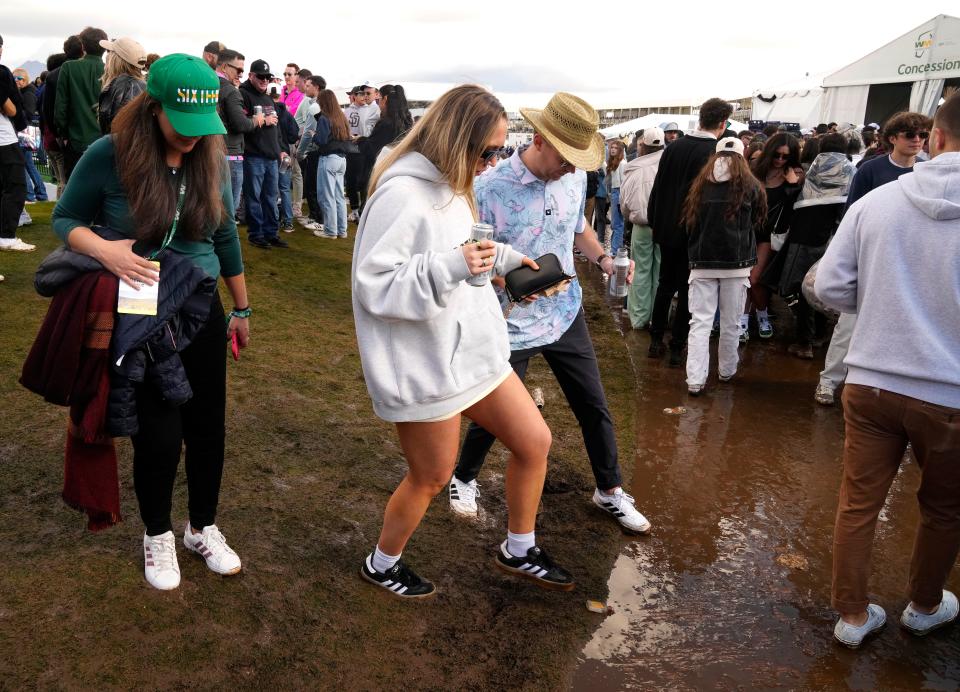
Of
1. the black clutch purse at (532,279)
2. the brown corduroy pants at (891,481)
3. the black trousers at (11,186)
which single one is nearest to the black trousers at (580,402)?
the black clutch purse at (532,279)

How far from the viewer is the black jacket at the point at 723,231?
19.1 feet

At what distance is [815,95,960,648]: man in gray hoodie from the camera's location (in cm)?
264

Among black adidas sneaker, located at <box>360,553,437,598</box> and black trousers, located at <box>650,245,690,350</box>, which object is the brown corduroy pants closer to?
black adidas sneaker, located at <box>360,553,437,598</box>

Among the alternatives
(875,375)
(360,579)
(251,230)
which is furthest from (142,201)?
(251,230)

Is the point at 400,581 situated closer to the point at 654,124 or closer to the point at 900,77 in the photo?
the point at 654,124

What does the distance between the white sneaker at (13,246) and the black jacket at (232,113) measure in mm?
2149

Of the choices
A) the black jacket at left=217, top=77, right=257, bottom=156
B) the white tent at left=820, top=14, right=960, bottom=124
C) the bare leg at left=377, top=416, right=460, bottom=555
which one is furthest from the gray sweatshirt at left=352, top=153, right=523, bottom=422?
the white tent at left=820, top=14, right=960, bottom=124

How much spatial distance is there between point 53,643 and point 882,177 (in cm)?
541

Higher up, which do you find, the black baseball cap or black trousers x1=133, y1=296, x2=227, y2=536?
the black baseball cap

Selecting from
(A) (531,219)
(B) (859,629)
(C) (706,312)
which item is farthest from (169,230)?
(C) (706,312)

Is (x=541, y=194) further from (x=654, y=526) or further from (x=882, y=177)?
(x=882, y=177)

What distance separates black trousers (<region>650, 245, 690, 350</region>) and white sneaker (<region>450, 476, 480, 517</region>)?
348 cm

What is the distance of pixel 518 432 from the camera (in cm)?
293

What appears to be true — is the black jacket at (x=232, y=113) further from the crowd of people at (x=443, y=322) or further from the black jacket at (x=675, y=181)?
the crowd of people at (x=443, y=322)
